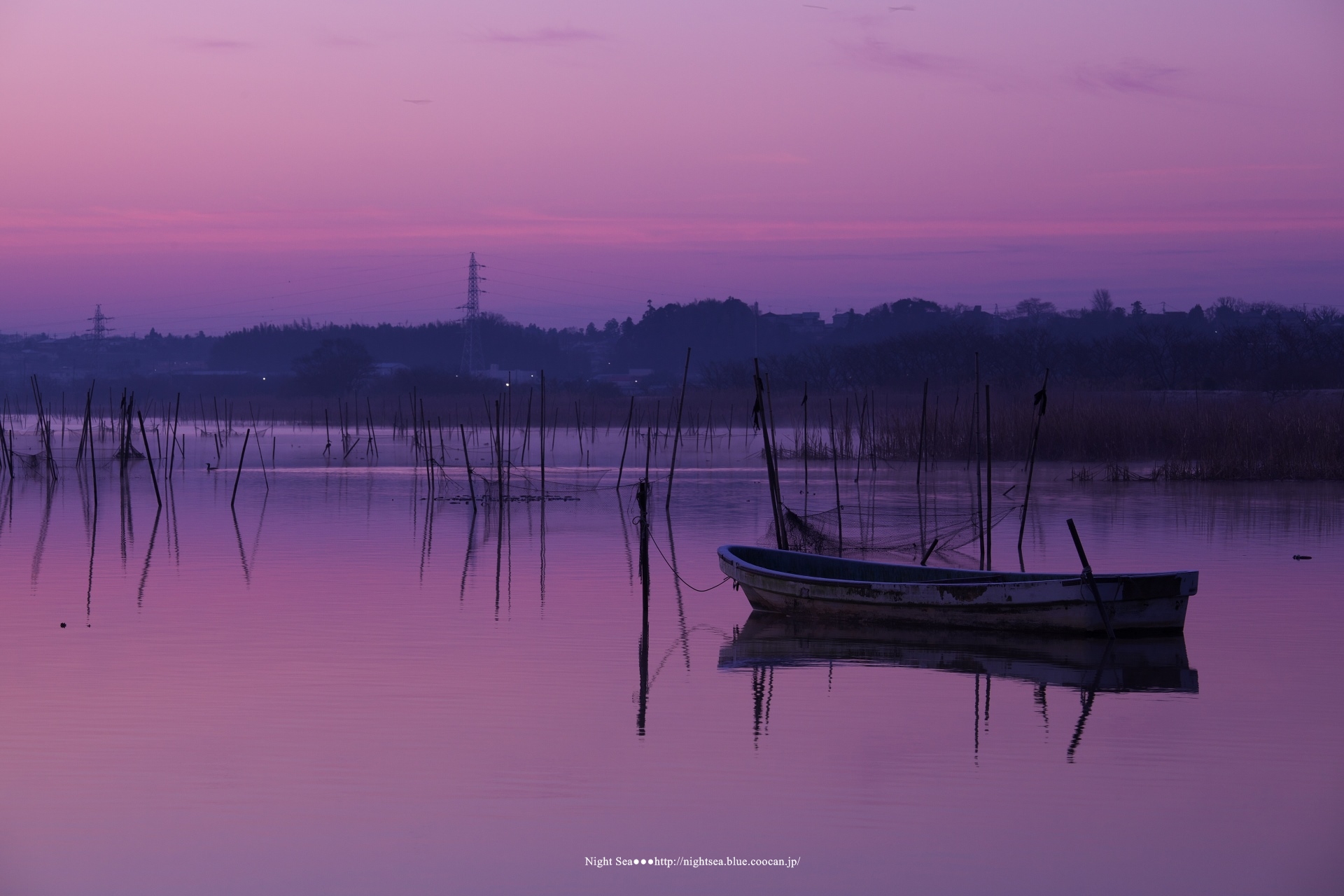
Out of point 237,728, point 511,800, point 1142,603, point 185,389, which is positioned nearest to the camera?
point 511,800

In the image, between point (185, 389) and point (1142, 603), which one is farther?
point (185, 389)

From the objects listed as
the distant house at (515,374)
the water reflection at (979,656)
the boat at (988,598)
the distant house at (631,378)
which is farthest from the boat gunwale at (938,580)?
the distant house at (515,374)

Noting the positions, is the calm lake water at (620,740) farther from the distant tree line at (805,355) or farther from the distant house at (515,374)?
the distant house at (515,374)

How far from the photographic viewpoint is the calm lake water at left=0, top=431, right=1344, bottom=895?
15.6 feet

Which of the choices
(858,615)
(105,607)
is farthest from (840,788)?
(105,607)

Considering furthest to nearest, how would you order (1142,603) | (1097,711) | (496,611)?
(496,611) < (1142,603) < (1097,711)

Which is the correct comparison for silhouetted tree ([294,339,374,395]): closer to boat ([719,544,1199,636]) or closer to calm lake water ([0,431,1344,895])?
calm lake water ([0,431,1344,895])

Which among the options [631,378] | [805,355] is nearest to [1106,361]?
[805,355]

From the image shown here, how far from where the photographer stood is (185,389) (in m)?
71.4

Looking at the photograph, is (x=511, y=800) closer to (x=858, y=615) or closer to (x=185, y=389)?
(x=858, y=615)

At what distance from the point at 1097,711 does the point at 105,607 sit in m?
6.70

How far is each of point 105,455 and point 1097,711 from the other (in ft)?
81.6

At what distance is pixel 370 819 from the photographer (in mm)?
5148

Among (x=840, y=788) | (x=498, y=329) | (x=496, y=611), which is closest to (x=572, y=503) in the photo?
(x=496, y=611)
